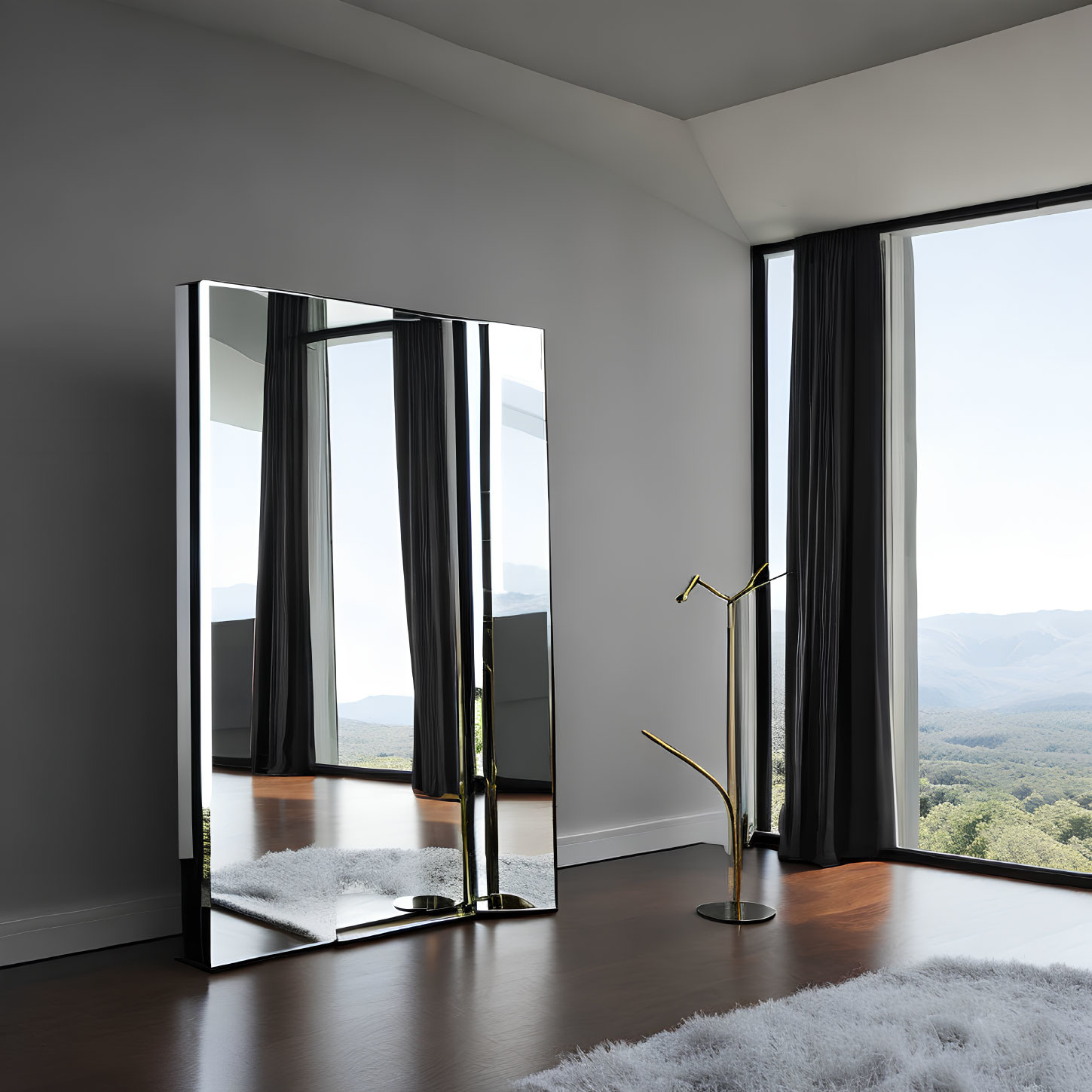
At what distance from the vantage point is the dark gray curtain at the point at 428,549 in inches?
138

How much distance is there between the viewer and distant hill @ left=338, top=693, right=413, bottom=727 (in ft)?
11.2

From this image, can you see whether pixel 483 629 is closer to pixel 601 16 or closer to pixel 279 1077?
pixel 279 1077

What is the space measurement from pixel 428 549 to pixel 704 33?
1833 mm

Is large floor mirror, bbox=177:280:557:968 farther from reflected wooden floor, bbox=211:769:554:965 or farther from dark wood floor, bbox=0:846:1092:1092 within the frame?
dark wood floor, bbox=0:846:1092:1092

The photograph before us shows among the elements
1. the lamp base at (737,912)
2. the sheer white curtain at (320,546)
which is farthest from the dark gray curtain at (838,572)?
the sheer white curtain at (320,546)

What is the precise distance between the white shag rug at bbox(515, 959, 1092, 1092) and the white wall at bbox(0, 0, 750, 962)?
5.50ft

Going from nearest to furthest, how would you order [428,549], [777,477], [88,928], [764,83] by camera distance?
[88,928]
[428,549]
[764,83]
[777,477]

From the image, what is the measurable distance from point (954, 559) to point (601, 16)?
2.55 metres

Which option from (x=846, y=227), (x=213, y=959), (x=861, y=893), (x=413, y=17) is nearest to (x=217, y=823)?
(x=213, y=959)

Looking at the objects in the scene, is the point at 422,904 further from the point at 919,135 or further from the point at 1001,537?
the point at 919,135

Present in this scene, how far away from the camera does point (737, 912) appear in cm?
357

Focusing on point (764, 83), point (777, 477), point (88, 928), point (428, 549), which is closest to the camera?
point (88, 928)

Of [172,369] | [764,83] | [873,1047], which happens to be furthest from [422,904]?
[764,83]

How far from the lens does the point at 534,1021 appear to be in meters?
2.64
